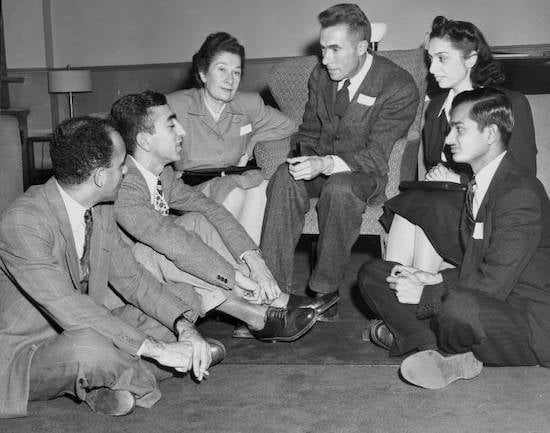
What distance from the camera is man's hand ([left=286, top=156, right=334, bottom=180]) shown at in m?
3.25

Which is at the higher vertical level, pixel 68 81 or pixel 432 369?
pixel 68 81

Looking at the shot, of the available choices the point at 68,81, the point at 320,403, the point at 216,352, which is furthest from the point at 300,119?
the point at 68,81

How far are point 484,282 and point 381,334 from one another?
1.78 feet

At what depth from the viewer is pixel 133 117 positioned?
2949mm

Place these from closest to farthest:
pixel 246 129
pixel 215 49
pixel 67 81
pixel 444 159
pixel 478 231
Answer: pixel 478 231, pixel 444 159, pixel 215 49, pixel 246 129, pixel 67 81

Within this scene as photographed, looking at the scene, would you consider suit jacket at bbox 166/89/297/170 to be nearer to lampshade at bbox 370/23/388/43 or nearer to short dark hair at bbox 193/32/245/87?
short dark hair at bbox 193/32/245/87

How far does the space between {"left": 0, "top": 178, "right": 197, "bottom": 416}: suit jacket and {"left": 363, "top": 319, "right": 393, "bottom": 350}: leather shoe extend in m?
1.01

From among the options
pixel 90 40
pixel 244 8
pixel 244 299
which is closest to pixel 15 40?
pixel 90 40

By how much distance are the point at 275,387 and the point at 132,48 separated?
20.2 feet

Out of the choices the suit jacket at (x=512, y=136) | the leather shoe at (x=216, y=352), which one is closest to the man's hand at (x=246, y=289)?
the leather shoe at (x=216, y=352)

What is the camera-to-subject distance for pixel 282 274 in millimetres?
3260

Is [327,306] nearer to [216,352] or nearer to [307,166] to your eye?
[307,166]

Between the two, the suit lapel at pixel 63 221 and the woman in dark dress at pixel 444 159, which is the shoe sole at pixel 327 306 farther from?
the suit lapel at pixel 63 221

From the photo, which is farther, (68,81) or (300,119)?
(68,81)
